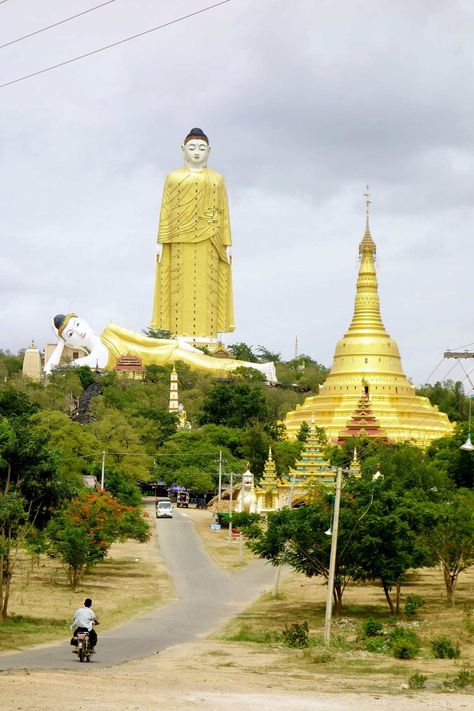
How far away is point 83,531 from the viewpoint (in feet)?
125

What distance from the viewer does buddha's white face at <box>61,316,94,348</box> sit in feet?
410

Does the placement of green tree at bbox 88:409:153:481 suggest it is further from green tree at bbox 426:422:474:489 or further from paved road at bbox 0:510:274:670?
green tree at bbox 426:422:474:489

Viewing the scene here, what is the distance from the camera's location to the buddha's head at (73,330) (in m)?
125

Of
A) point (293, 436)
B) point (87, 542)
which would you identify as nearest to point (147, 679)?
point (87, 542)

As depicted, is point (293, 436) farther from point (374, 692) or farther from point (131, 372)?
point (374, 692)

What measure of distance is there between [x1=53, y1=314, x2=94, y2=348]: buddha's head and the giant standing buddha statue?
7095 mm

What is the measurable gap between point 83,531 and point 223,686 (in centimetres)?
1949

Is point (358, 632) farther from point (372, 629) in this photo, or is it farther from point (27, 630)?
point (27, 630)

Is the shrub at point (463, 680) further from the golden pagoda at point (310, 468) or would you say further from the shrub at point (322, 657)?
the golden pagoda at point (310, 468)

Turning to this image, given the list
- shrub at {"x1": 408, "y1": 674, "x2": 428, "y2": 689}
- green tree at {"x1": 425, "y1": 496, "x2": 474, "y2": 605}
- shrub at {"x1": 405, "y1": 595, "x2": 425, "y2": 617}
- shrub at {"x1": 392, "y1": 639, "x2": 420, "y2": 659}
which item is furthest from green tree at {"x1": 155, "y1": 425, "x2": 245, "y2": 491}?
shrub at {"x1": 408, "y1": 674, "x2": 428, "y2": 689}

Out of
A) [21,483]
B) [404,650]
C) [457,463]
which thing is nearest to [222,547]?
[457,463]

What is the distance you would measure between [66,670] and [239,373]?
99178 millimetres

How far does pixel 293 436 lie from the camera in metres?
89.1

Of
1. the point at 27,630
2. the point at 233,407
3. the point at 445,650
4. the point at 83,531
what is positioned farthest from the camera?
the point at 233,407
